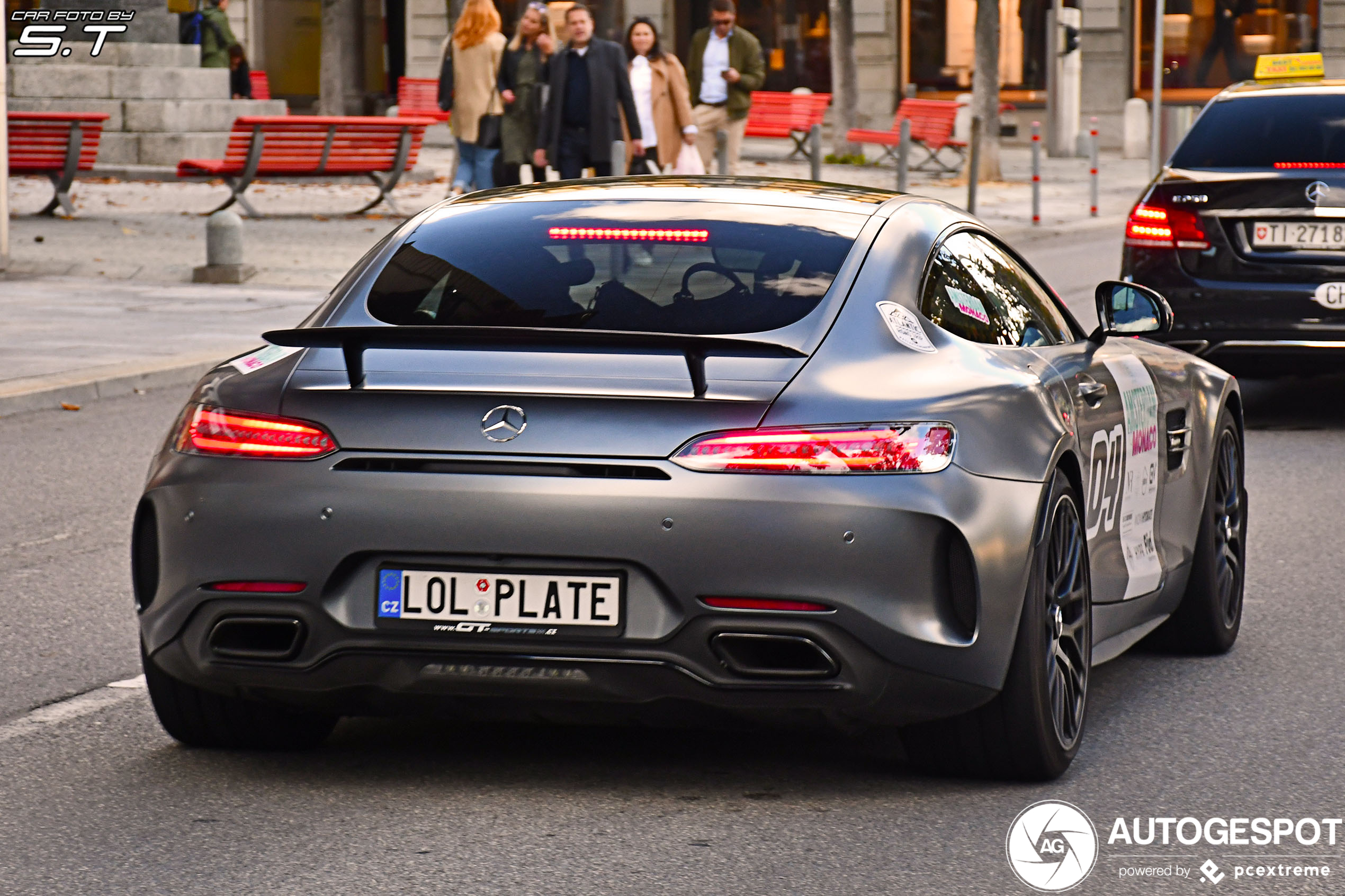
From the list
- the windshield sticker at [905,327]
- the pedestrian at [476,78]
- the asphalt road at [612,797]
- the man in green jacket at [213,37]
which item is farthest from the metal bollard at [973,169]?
the windshield sticker at [905,327]

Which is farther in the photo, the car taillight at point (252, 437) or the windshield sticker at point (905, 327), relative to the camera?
the windshield sticker at point (905, 327)

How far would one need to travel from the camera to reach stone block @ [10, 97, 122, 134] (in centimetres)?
2698

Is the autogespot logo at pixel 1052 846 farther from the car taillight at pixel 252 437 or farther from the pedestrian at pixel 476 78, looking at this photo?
the pedestrian at pixel 476 78

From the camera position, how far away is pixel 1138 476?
19.0ft

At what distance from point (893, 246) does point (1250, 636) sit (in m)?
2.20

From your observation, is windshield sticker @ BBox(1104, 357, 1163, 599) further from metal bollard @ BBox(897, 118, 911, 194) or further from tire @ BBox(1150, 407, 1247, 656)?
metal bollard @ BBox(897, 118, 911, 194)

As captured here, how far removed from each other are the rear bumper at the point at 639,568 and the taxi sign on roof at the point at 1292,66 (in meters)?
A: 9.33

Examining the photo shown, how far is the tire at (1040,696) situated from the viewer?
15.6 ft

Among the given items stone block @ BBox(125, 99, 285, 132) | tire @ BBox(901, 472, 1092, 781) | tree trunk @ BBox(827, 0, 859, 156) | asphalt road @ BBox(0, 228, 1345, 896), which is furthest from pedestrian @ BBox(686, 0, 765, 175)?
tire @ BBox(901, 472, 1092, 781)

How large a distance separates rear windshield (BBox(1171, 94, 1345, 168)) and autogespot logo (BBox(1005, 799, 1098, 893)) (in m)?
6.71

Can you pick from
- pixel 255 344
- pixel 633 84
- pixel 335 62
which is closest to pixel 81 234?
pixel 633 84

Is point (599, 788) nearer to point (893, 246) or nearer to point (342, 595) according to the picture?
point (342, 595)

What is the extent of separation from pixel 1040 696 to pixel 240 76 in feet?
121

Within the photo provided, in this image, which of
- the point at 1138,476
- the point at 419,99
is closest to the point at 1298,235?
the point at 1138,476
